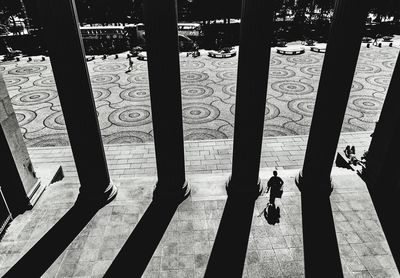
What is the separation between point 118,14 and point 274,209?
56087 millimetres

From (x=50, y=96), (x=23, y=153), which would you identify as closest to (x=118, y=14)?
(x=50, y=96)

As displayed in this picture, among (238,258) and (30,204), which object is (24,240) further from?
(238,258)

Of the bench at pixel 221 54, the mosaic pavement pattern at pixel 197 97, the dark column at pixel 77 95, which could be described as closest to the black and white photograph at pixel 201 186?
the dark column at pixel 77 95

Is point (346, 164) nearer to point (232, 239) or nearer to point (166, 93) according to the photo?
point (232, 239)

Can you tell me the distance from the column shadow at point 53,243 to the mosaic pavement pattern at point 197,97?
3.94m

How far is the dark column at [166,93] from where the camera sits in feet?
23.0

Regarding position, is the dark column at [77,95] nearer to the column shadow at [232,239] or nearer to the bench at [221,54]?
the column shadow at [232,239]

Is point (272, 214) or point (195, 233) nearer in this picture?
point (195, 233)

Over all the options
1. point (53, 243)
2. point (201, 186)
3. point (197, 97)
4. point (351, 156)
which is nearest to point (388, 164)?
point (351, 156)

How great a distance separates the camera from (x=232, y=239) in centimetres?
844

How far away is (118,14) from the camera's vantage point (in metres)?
55.0

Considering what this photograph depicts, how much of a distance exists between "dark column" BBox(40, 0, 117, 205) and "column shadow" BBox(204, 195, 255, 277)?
4.11m

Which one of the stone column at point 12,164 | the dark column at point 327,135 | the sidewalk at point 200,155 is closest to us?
the dark column at point 327,135

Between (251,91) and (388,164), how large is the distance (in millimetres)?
5847
